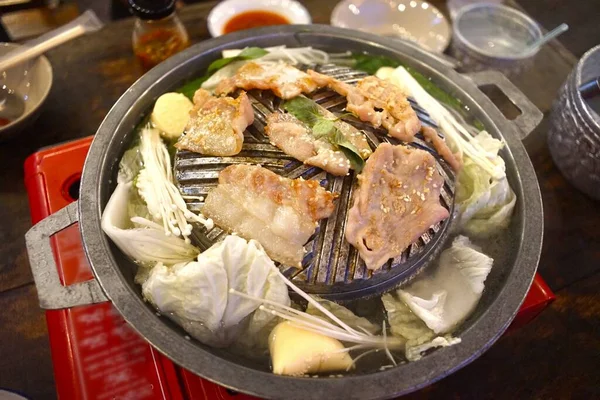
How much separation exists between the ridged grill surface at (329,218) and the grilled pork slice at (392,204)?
0.06 metres

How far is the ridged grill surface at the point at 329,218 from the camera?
181cm

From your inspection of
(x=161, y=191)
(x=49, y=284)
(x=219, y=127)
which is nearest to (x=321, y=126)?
(x=219, y=127)

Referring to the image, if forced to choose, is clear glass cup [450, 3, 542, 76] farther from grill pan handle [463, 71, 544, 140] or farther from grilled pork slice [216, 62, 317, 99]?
grilled pork slice [216, 62, 317, 99]

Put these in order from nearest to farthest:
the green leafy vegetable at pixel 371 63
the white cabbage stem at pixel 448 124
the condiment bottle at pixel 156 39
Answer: the white cabbage stem at pixel 448 124 → the green leafy vegetable at pixel 371 63 → the condiment bottle at pixel 156 39

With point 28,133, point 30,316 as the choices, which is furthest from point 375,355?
point 28,133

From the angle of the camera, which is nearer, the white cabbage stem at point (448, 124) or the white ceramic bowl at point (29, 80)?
the white cabbage stem at point (448, 124)

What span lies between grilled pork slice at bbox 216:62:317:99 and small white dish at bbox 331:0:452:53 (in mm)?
1597

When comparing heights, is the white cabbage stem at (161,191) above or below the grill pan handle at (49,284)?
above

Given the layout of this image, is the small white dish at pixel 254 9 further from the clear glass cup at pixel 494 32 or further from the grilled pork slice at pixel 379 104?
the grilled pork slice at pixel 379 104

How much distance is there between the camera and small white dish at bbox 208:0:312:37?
3.37 meters

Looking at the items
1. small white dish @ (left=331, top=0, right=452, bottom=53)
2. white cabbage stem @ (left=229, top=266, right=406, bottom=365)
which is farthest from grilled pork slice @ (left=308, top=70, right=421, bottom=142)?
small white dish @ (left=331, top=0, right=452, bottom=53)

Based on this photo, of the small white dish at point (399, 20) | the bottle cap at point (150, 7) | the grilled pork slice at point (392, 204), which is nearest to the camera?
the grilled pork slice at point (392, 204)

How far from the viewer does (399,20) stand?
3768mm

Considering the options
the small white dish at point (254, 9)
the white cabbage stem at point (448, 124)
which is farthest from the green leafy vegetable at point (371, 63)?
the small white dish at point (254, 9)
